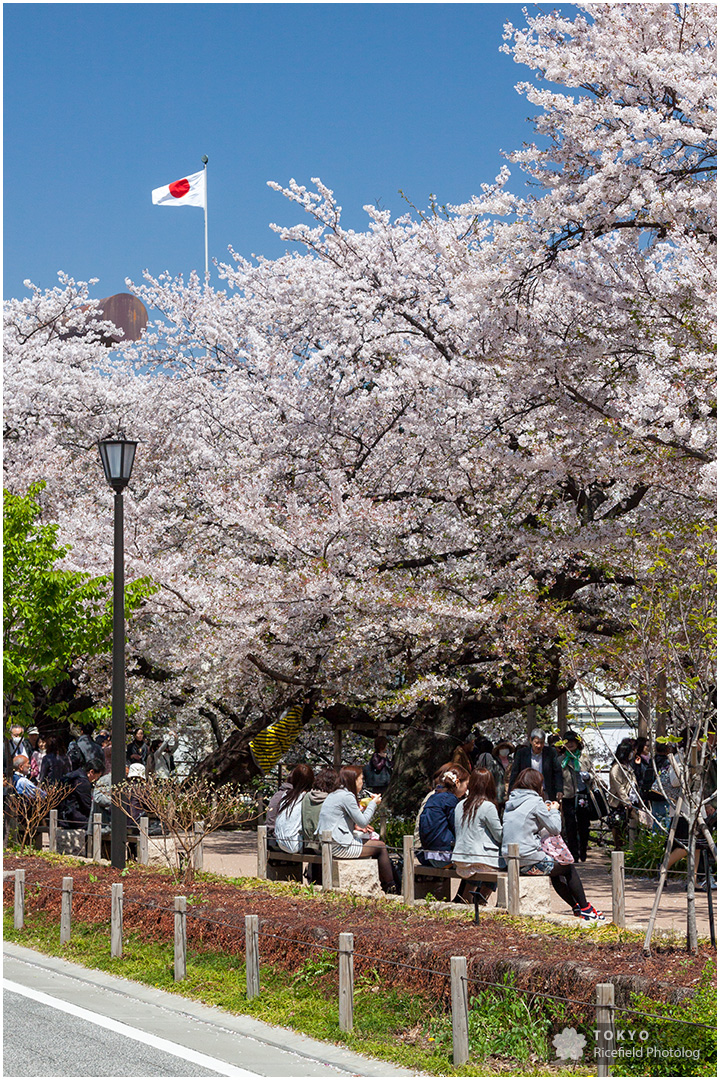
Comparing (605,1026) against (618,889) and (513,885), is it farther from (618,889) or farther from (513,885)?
(513,885)

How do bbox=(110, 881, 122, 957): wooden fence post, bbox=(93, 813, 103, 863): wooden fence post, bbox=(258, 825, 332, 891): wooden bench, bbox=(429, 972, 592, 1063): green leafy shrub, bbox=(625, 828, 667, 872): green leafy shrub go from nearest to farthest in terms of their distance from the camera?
bbox=(429, 972, 592, 1063): green leafy shrub < bbox=(110, 881, 122, 957): wooden fence post < bbox=(258, 825, 332, 891): wooden bench < bbox=(625, 828, 667, 872): green leafy shrub < bbox=(93, 813, 103, 863): wooden fence post

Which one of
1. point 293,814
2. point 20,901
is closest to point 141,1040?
point 20,901

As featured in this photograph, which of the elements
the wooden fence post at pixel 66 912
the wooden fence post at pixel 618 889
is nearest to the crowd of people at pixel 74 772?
the wooden fence post at pixel 66 912

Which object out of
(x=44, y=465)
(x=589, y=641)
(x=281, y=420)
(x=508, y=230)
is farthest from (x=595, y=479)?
(x=44, y=465)

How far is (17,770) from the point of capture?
1694 cm

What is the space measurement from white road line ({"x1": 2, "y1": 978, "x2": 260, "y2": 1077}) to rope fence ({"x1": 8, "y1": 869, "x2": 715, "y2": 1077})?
0.94 m

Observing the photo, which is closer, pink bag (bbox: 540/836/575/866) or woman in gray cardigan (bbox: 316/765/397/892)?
pink bag (bbox: 540/836/575/866)

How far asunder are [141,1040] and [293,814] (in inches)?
222

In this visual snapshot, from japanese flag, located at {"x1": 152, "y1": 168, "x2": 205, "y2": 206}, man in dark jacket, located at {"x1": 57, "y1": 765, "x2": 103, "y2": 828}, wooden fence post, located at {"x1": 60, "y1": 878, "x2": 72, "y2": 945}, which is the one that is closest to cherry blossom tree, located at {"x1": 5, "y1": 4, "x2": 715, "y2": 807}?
man in dark jacket, located at {"x1": 57, "y1": 765, "x2": 103, "y2": 828}

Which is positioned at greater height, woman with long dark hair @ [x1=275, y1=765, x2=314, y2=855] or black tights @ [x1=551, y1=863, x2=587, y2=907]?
woman with long dark hair @ [x1=275, y1=765, x2=314, y2=855]

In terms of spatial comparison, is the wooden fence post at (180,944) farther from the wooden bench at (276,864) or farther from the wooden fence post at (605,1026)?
the wooden fence post at (605,1026)

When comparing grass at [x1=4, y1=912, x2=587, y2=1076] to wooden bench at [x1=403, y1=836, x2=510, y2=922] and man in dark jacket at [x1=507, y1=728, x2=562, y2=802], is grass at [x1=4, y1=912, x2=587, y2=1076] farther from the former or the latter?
man in dark jacket at [x1=507, y1=728, x2=562, y2=802]

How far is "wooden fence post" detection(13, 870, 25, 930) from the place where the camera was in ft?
38.9

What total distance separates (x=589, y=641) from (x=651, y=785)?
3320 mm
